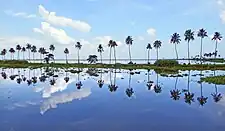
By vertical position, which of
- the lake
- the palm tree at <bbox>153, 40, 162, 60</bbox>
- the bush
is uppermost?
the palm tree at <bbox>153, 40, 162, 60</bbox>

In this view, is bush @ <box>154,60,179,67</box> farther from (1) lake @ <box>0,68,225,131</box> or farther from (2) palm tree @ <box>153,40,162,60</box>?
(1) lake @ <box>0,68,225,131</box>

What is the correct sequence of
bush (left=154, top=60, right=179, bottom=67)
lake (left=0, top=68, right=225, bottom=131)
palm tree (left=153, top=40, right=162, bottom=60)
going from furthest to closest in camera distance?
1. palm tree (left=153, top=40, right=162, bottom=60)
2. bush (left=154, top=60, right=179, bottom=67)
3. lake (left=0, top=68, right=225, bottom=131)

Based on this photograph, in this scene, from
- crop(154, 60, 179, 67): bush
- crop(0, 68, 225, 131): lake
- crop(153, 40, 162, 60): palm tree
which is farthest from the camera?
crop(153, 40, 162, 60): palm tree

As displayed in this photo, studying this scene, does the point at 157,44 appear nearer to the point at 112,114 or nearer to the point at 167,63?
the point at 167,63

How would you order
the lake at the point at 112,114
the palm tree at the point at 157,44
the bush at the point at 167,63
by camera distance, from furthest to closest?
the palm tree at the point at 157,44 < the bush at the point at 167,63 < the lake at the point at 112,114

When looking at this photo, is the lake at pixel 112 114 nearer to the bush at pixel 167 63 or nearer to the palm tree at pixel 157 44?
the bush at pixel 167 63

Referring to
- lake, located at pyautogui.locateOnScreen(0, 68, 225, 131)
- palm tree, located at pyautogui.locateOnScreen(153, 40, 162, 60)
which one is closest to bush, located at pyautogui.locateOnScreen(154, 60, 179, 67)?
palm tree, located at pyautogui.locateOnScreen(153, 40, 162, 60)

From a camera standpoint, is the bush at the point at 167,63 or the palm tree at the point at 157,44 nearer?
the bush at the point at 167,63

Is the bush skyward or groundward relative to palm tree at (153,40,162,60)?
groundward

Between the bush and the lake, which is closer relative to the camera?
the lake

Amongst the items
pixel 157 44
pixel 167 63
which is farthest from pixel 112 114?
pixel 157 44

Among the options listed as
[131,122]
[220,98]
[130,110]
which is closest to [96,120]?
[131,122]

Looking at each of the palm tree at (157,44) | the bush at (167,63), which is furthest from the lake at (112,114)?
the palm tree at (157,44)

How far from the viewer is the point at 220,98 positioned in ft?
125
